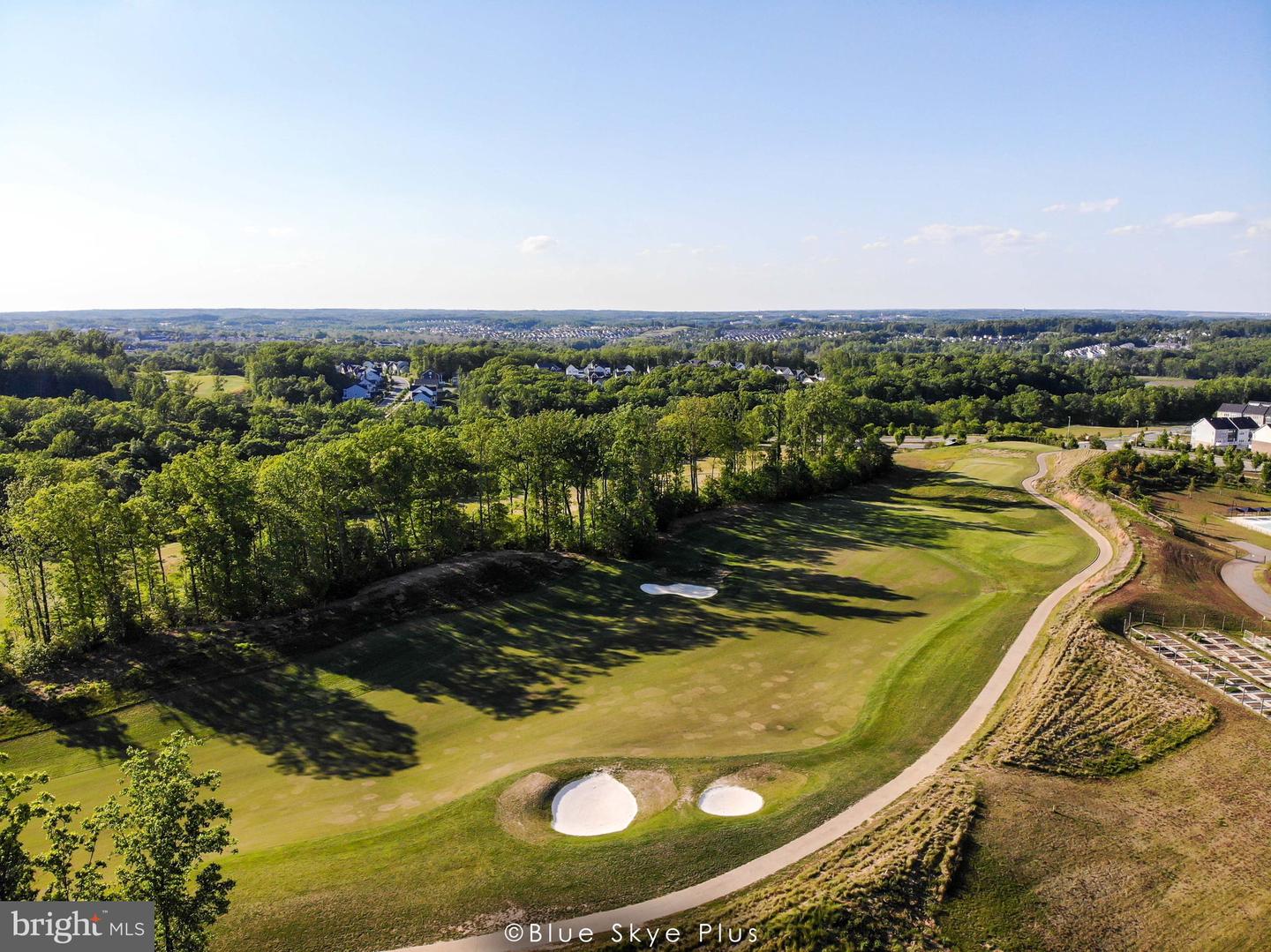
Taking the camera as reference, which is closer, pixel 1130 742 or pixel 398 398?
pixel 1130 742

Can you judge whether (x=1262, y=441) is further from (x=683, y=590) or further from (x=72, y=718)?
(x=72, y=718)

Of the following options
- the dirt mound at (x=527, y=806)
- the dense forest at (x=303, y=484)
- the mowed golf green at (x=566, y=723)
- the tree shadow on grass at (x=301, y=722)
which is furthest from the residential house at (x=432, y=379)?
the dirt mound at (x=527, y=806)

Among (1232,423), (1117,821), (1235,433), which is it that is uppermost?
(1232,423)

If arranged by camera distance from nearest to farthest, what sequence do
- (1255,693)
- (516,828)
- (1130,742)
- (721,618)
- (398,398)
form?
(516,828)
(1130,742)
(1255,693)
(721,618)
(398,398)

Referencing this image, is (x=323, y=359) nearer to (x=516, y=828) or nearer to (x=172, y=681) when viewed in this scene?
(x=172, y=681)

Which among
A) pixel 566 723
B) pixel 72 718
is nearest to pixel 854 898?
pixel 566 723

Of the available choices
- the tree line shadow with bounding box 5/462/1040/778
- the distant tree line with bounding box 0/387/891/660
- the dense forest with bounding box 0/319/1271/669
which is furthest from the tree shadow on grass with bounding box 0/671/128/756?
the distant tree line with bounding box 0/387/891/660

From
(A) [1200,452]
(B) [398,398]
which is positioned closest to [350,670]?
(A) [1200,452]
